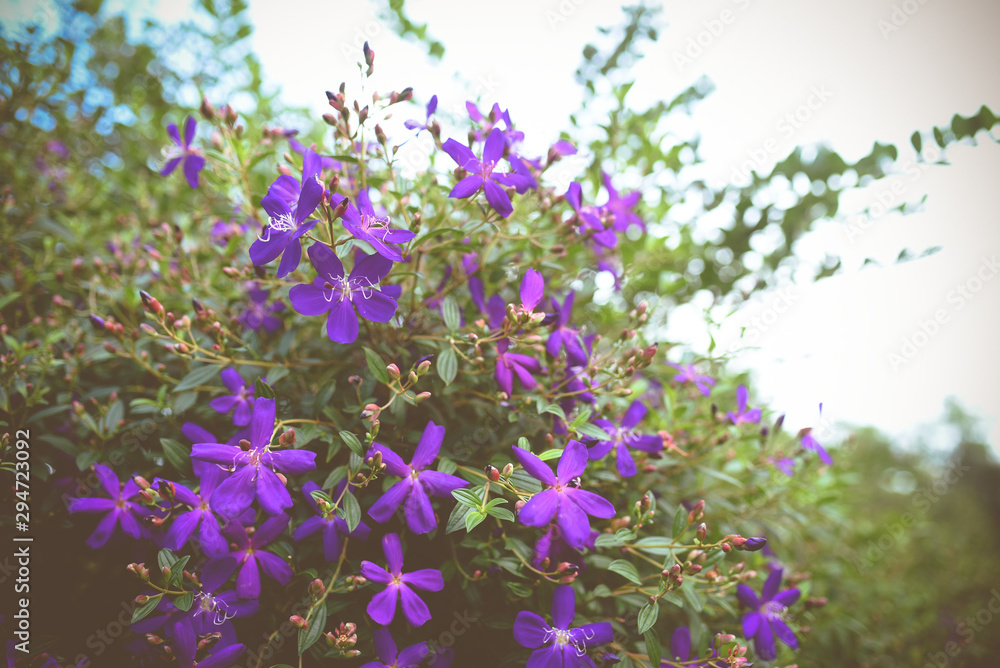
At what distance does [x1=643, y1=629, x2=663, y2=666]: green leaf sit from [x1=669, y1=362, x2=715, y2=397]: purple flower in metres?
0.66

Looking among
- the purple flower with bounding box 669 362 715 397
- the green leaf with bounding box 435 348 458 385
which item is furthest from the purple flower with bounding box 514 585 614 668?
→ the purple flower with bounding box 669 362 715 397

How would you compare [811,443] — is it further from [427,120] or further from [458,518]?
[427,120]

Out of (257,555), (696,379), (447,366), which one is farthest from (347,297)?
(696,379)

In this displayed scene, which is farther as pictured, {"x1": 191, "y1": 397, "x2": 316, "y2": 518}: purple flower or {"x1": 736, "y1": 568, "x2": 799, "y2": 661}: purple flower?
{"x1": 736, "y1": 568, "x2": 799, "y2": 661}: purple flower

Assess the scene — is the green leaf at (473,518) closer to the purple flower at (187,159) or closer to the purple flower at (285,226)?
the purple flower at (285,226)

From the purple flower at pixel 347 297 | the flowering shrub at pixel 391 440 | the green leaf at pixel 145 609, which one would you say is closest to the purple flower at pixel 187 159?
the flowering shrub at pixel 391 440

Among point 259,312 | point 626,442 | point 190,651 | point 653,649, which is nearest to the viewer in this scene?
Answer: point 190,651

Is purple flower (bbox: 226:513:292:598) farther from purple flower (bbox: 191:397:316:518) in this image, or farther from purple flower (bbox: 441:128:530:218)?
purple flower (bbox: 441:128:530:218)

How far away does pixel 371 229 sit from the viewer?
1.08 m

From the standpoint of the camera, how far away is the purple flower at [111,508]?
1111mm

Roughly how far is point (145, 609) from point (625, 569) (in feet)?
3.23

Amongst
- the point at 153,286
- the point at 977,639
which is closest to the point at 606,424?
the point at 153,286

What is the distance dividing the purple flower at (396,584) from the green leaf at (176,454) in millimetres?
502

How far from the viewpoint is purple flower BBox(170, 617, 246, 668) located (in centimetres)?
97
